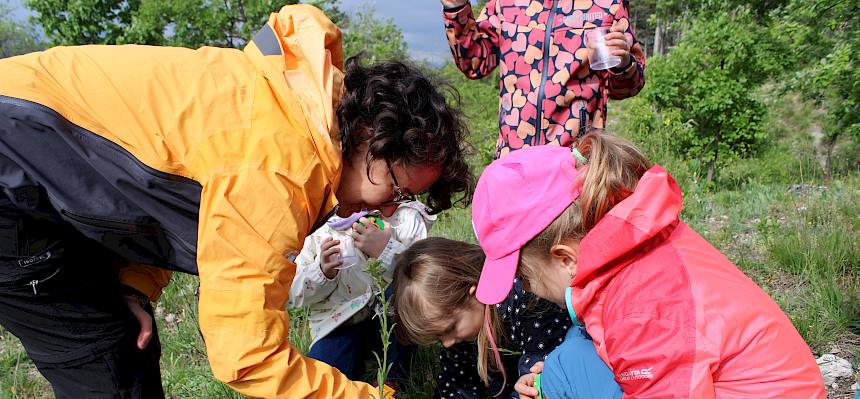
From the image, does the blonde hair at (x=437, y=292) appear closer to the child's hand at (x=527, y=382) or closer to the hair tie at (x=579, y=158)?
the child's hand at (x=527, y=382)

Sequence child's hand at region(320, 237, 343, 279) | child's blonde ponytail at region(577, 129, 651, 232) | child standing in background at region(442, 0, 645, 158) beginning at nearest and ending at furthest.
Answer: child's blonde ponytail at region(577, 129, 651, 232), child's hand at region(320, 237, 343, 279), child standing in background at region(442, 0, 645, 158)

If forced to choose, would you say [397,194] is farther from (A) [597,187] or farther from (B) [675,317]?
(B) [675,317]

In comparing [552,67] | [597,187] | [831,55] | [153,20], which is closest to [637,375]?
[597,187]

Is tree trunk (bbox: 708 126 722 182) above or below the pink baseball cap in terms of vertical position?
below

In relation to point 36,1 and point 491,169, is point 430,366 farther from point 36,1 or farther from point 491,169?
point 36,1

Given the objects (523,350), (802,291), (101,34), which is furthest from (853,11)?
(101,34)

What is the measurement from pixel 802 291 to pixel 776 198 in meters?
2.07

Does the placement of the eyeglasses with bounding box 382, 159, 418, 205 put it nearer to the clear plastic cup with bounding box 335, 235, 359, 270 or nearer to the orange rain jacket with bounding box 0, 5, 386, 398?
the orange rain jacket with bounding box 0, 5, 386, 398

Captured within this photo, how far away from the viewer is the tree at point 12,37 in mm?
25625

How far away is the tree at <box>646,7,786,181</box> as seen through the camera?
7.71 metres

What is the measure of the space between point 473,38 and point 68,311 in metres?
2.06

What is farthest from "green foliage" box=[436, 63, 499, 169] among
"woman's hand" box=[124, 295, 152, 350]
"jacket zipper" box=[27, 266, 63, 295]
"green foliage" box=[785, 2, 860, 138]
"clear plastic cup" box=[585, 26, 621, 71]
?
"jacket zipper" box=[27, 266, 63, 295]

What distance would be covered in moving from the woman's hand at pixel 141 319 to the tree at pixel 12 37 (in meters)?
28.1

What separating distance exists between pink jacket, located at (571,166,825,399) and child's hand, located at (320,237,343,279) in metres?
1.20
